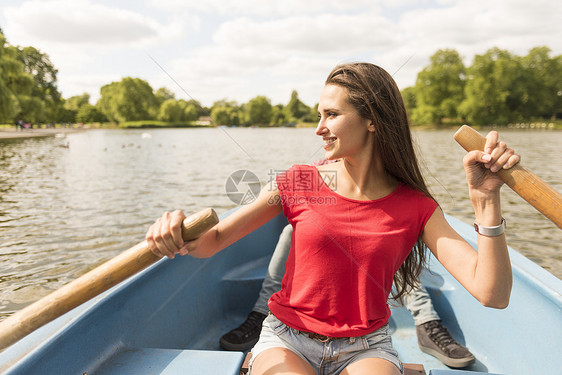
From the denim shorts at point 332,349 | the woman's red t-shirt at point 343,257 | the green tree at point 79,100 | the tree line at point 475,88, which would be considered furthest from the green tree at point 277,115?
the green tree at point 79,100

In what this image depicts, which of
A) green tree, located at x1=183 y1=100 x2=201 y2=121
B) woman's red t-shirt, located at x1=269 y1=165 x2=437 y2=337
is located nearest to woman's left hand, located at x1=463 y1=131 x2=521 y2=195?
woman's red t-shirt, located at x1=269 y1=165 x2=437 y2=337

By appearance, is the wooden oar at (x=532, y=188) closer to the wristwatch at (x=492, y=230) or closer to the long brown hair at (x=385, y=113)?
the wristwatch at (x=492, y=230)

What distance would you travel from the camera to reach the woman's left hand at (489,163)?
124 centimetres

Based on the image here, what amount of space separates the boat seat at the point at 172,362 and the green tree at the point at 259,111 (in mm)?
2990

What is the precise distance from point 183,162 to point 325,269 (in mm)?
18848

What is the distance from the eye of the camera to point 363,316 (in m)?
1.48

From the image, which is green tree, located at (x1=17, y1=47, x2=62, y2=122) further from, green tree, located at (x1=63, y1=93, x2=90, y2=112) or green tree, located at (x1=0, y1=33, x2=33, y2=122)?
green tree, located at (x1=63, y1=93, x2=90, y2=112)

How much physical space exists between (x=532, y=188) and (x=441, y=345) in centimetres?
163

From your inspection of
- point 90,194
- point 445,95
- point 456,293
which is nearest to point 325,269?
point 456,293

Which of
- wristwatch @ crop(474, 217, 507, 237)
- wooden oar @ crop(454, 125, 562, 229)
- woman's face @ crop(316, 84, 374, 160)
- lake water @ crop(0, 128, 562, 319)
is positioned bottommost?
lake water @ crop(0, 128, 562, 319)

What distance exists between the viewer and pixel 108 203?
10508mm

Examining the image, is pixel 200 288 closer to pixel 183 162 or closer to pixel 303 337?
pixel 303 337

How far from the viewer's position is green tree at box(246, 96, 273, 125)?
458 centimetres

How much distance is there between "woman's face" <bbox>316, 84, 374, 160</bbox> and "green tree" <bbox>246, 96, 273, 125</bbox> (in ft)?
9.52
